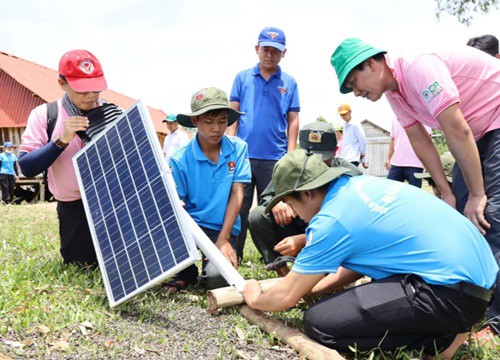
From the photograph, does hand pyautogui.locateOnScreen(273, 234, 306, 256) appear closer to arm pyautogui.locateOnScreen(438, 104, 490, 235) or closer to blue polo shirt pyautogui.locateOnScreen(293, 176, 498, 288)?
blue polo shirt pyautogui.locateOnScreen(293, 176, 498, 288)

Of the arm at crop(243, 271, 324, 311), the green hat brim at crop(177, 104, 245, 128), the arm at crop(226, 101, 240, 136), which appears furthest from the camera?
the arm at crop(226, 101, 240, 136)

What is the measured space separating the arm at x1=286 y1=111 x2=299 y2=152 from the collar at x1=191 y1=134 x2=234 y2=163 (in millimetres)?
1399

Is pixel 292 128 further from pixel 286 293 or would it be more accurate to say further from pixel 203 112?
pixel 286 293

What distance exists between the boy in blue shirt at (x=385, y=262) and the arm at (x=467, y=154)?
1.59 ft

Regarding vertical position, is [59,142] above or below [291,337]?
above

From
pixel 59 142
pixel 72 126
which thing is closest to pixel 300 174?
pixel 72 126

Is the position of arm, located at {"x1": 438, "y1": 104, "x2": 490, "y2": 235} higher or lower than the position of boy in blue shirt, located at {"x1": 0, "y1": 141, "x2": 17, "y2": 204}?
higher

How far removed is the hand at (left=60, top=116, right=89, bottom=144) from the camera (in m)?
3.90

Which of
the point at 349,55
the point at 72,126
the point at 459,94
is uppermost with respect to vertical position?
the point at 349,55

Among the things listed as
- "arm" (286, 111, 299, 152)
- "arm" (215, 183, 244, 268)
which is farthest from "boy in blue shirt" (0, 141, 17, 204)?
"arm" (215, 183, 244, 268)

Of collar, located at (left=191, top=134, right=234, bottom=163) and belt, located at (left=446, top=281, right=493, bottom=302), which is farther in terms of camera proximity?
collar, located at (left=191, top=134, right=234, bottom=163)

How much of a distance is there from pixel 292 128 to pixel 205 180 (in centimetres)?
176

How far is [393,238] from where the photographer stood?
9.24 ft

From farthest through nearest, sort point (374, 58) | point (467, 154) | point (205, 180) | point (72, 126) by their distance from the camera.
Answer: point (205, 180) → point (72, 126) → point (374, 58) → point (467, 154)
